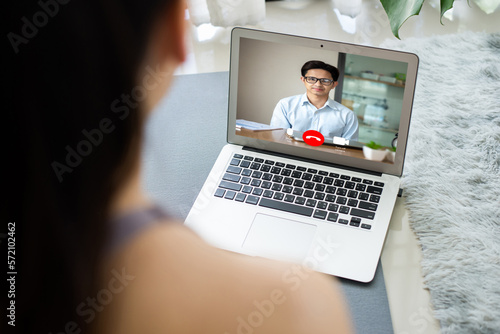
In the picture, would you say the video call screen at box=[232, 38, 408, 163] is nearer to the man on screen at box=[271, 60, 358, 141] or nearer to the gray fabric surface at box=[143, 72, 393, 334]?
the man on screen at box=[271, 60, 358, 141]

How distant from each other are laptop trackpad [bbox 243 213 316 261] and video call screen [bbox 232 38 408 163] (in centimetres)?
15

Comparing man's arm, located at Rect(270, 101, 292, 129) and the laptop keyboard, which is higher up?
man's arm, located at Rect(270, 101, 292, 129)

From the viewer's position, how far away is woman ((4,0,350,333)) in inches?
20.9

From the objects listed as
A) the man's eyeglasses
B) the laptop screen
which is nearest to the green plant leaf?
the laptop screen

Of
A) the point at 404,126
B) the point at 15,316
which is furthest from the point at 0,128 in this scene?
the point at 404,126

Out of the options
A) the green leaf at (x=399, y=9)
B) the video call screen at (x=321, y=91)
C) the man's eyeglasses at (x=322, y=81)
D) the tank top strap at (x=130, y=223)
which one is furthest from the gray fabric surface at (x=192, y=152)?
the green leaf at (x=399, y=9)

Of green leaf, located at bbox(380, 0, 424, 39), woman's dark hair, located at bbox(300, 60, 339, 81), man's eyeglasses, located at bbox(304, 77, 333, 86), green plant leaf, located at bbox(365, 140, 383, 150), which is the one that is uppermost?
green leaf, located at bbox(380, 0, 424, 39)

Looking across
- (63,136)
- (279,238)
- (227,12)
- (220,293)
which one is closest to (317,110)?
(279,238)

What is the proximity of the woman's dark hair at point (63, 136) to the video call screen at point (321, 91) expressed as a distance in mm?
246

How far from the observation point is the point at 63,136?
1.86 feet

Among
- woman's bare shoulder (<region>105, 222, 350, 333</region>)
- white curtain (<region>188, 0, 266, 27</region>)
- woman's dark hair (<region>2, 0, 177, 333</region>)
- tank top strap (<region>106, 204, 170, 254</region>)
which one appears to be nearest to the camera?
woman's dark hair (<region>2, 0, 177, 333</region>)

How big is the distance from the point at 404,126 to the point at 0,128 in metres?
0.60

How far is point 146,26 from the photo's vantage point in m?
0.74

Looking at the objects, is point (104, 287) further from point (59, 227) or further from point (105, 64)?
point (105, 64)
